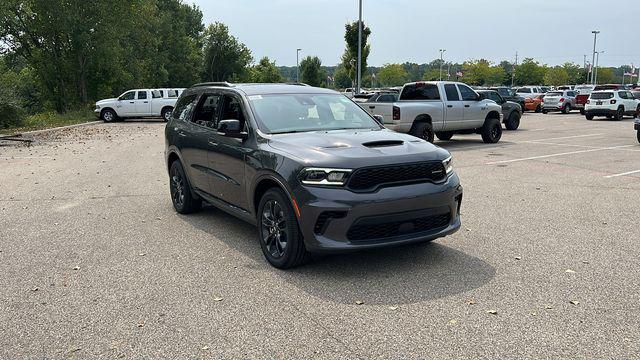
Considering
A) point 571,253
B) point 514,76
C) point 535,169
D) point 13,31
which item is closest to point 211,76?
point 13,31

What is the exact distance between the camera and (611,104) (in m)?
27.8

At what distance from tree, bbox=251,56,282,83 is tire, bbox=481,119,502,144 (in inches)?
2771

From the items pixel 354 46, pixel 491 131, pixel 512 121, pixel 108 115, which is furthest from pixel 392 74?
pixel 491 131

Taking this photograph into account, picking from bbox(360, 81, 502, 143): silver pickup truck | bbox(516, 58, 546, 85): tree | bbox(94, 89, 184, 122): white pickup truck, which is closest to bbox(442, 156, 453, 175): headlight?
bbox(360, 81, 502, 143): silver pickup truck

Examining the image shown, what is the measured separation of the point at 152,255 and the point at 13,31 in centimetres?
3527

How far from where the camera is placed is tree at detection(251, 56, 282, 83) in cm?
8744

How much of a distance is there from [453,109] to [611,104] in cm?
1573

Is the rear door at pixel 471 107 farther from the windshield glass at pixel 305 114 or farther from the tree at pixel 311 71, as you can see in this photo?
the tree at pixel 311 71

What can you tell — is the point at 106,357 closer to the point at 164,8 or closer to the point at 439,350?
the point at 439,350

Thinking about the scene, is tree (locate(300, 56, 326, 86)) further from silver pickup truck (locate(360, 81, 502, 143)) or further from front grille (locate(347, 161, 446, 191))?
front grille (locate(347, 161, 446, 191))

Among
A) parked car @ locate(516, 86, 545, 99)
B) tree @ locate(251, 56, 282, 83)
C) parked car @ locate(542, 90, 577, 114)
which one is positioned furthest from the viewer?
tree @ locate(251, 56, 282, 83)

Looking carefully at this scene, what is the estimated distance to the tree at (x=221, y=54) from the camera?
244 feet

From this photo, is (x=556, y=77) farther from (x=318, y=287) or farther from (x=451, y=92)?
(x=318, y=287)

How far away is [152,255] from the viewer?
18.9 feet
